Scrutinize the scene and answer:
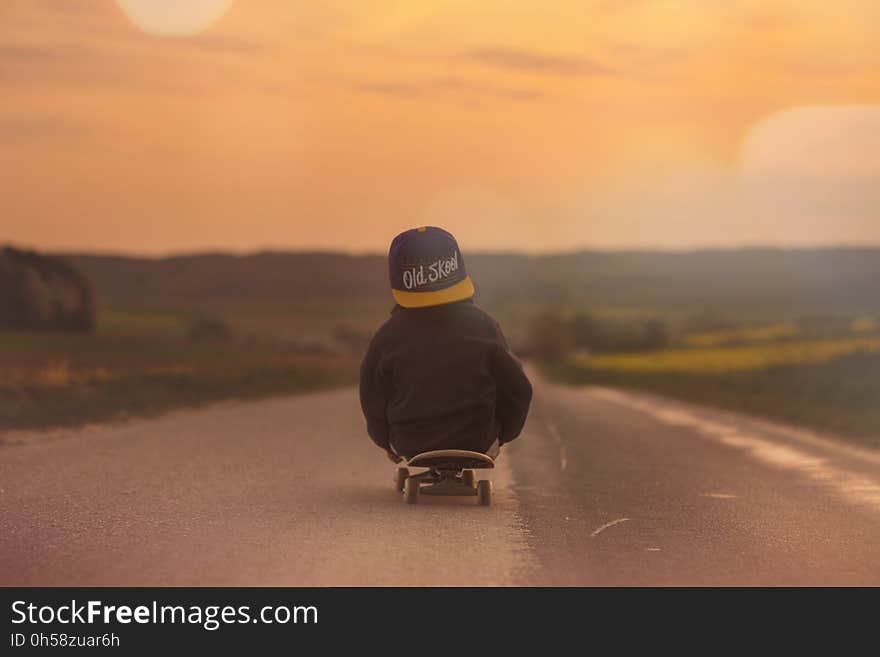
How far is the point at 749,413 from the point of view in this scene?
31.7 metres

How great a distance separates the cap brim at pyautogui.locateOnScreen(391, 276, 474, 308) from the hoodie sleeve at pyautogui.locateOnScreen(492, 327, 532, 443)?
1.32 ft

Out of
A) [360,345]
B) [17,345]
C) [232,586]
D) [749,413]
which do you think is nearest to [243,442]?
[232,586]

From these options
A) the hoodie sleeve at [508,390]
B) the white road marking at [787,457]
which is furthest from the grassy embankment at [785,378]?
the hoodie sleeve at [508,390]

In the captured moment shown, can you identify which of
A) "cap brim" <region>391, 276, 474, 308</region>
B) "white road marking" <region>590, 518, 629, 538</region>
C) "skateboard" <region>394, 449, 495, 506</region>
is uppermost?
"cap brim" <region>391, 276, 474, 308</region>

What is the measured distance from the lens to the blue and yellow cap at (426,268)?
9.98 metres

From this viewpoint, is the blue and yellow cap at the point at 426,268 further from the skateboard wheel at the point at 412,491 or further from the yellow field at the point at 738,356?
the yellow field at the point at 738,356

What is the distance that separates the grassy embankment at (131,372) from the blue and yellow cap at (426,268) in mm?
10952

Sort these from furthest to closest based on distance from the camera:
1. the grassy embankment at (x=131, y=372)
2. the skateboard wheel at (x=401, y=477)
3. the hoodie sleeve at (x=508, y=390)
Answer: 1. the grassy embankment at (x=131, y=372)
2. the skateboard wheel at (x=401, y=477)
3. the hoodie sleeve at (x=508, y=390)

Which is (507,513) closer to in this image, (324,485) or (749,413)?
(324,485)

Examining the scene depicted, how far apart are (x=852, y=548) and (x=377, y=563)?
3326 mm

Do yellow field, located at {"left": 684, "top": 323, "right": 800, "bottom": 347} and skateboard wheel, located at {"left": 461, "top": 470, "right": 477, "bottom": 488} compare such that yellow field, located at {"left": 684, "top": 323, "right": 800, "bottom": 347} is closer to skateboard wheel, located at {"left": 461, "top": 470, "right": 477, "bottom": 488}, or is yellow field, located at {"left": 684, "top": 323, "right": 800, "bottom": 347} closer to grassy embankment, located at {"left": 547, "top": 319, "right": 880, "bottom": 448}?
grassy embankment, located at {"left": 547, "top": 319, "right": 880, "bottom": 448}

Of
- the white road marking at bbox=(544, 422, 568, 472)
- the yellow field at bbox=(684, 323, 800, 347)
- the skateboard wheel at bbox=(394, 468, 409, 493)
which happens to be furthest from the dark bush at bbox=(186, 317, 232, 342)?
the skateboard wheel at bbox=(394, 468, 409, 493)

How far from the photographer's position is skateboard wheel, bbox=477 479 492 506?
34.8 feet

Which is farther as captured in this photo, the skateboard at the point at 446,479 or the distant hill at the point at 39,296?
the distant hill at the point at 39,296
